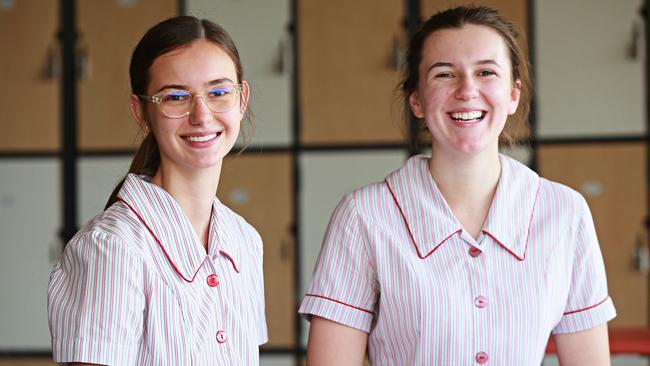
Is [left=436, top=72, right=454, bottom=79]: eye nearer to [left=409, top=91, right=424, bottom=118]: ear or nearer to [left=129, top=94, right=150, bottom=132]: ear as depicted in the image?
[left=409, top=91, right=424, bottom=118]: ear

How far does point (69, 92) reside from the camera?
14.6ft

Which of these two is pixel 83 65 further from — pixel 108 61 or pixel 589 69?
pixel 589 69

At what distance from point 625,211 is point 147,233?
10.0ft

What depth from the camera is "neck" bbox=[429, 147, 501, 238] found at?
1903mm

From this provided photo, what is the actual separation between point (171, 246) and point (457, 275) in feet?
1.92

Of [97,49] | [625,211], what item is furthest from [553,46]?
[97,49]

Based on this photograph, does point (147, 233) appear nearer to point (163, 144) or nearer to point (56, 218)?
point (163, 144)

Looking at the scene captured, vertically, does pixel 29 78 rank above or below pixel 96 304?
above

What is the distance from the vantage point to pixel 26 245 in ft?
14.6

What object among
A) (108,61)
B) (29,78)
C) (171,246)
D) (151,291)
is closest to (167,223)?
(171,246)

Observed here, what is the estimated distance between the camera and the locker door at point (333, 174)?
4301 millimetres

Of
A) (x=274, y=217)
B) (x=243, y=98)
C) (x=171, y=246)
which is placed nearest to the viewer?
(x=171, y=246)

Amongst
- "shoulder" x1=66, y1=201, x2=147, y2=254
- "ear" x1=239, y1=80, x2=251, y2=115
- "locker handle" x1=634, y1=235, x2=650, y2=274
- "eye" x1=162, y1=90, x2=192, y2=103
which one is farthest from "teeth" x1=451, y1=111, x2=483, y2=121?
"locker handle" x1=634, y1=235, x2=650, y2=274

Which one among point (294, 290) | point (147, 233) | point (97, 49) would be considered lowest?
point (294, 290)
